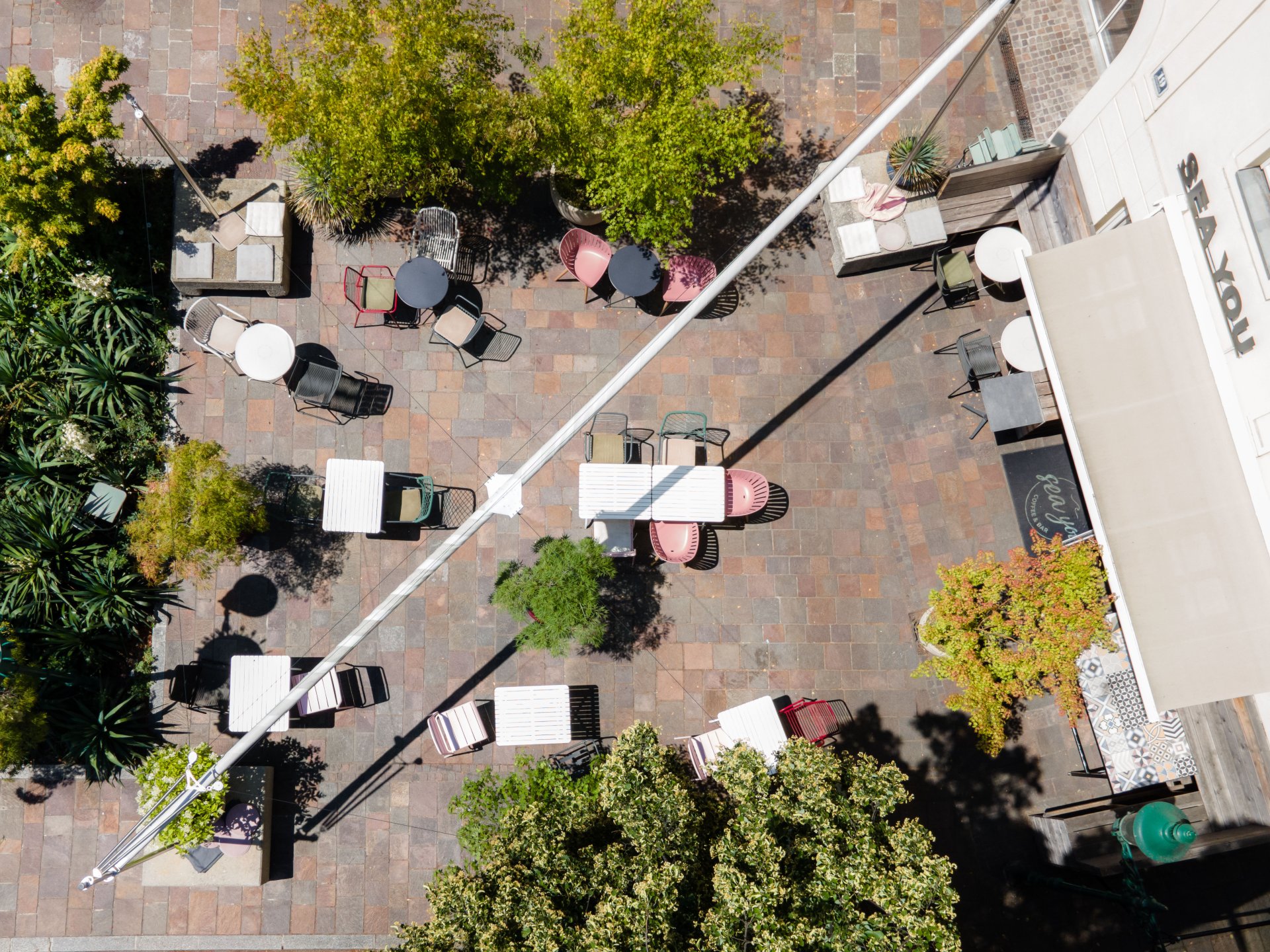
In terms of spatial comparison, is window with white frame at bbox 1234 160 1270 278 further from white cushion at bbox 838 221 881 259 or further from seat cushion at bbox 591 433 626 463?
seat cushion at bbox 591 433 626 463

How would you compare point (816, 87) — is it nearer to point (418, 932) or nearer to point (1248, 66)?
point (1248, 66)

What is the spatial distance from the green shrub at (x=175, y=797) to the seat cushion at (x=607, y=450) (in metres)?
7.14

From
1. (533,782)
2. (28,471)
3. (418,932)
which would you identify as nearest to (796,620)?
(533,782)

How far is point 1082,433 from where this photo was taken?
37.4 ft

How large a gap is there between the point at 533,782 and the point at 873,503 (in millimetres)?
7224

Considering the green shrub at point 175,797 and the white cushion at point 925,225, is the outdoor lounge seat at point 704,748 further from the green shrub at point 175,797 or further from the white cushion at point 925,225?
the white cushion at point 925,225

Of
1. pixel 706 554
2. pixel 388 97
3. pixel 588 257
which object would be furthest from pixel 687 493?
pixel 388 97

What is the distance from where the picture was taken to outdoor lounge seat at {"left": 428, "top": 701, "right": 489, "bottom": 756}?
12.4m

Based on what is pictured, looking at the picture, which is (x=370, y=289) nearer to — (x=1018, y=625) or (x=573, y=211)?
(x=573, y=211)

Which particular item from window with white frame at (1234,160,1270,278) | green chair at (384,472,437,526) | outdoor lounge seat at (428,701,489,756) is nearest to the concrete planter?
green chair at (384,472,437,526)

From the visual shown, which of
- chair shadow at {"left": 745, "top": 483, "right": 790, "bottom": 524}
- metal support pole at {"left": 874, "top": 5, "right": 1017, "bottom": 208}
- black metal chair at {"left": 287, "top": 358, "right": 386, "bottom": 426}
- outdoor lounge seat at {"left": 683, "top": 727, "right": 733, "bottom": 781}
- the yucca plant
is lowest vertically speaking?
outdoor lounge seat at {"left": 683, "top": 727, "right": 733, "bottom": 781}

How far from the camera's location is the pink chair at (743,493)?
512 inches

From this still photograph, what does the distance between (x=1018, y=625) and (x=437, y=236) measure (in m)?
10.9

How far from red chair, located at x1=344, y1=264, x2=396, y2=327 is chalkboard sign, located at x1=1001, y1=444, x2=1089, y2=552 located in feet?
35.8
